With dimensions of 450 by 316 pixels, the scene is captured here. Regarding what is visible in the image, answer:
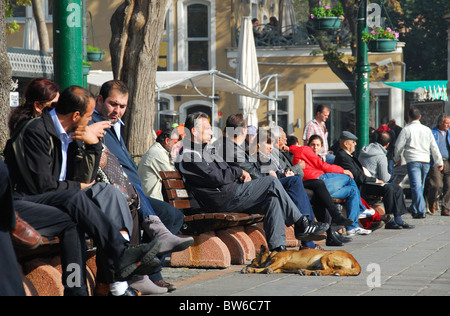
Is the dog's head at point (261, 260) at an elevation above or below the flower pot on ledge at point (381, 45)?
below

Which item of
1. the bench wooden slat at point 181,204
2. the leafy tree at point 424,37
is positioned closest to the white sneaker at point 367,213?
the bench wooden slat at point 181,204

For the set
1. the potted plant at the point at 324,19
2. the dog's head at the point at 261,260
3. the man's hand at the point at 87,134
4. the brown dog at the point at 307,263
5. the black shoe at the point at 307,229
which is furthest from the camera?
the potted plant at the point at 324,19

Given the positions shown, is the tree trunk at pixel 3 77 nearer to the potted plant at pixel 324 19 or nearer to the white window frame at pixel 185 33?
the potted plant at pixel 324 19

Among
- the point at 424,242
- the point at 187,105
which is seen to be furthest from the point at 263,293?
the point at 187,105

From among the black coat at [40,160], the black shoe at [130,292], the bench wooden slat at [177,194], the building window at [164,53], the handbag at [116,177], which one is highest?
the building window at [164,53]

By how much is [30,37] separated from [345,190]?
20983mm

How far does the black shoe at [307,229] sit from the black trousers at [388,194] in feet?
13.0

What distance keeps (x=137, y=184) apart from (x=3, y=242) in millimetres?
2552

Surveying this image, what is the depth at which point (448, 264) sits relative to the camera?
858cm

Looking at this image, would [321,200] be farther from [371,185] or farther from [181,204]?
[371,185]

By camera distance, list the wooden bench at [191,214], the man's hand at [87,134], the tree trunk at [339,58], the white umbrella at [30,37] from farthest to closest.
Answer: the white umbrella at [30,37]
the tree trunk at [339,58]
the wooden bench at [191,214]
the man's hand at [87,134]

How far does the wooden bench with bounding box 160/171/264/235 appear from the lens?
8250mm

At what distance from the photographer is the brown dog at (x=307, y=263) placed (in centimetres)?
767
